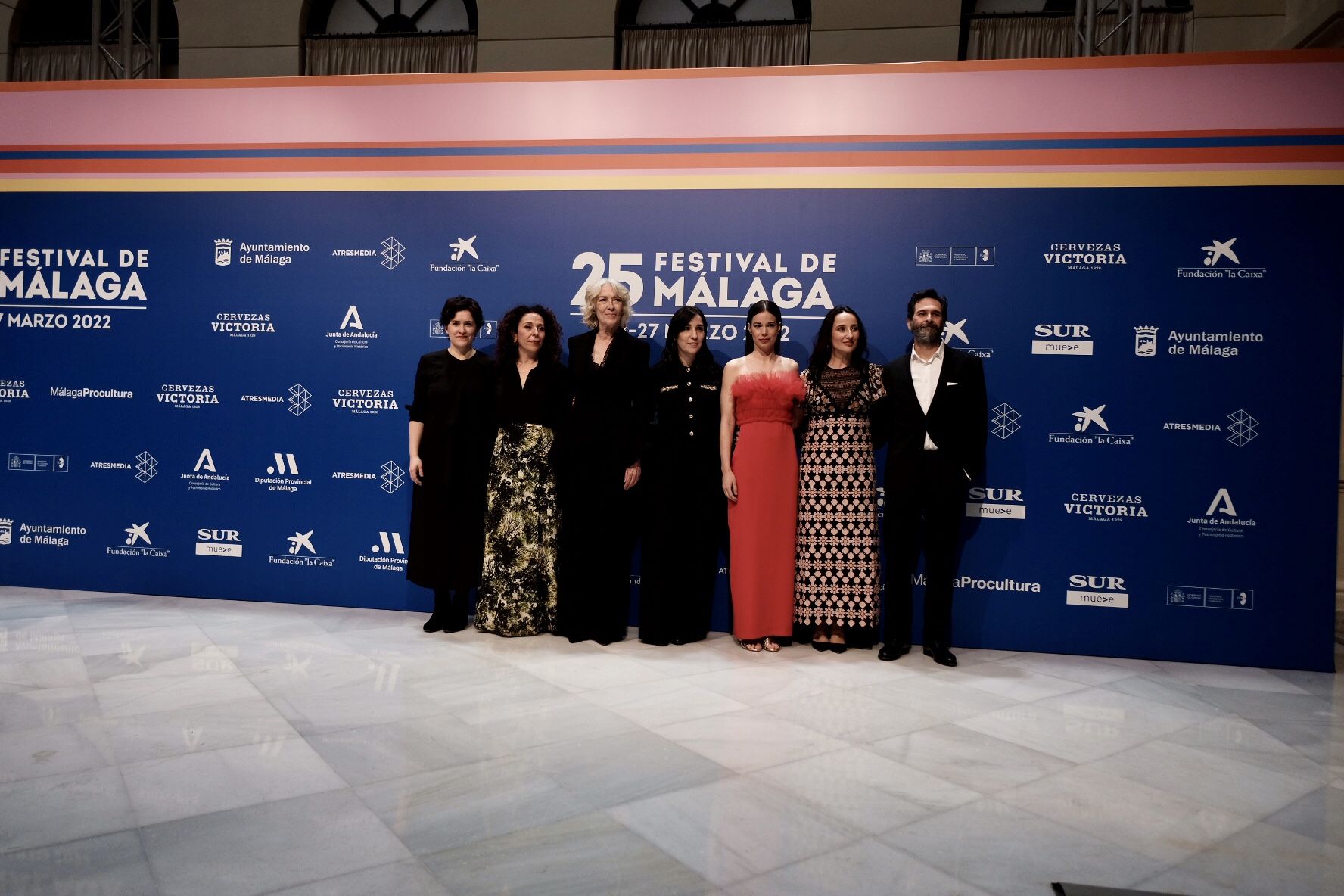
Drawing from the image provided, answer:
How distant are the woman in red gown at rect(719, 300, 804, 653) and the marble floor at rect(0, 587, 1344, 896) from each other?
25cm

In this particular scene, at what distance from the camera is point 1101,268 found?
14.5ft

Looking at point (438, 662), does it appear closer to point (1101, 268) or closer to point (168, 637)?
point (168, 637)

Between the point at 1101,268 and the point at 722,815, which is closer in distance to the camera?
the point at 722,815

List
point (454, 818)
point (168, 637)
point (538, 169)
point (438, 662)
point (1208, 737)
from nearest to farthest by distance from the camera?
point (454, 818) < point (1208, 737) < point (438, 662) < point (168, 637) < point (538, 169)

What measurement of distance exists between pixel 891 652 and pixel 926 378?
130cm

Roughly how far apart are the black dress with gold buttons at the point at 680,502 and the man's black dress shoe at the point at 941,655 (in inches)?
43.7

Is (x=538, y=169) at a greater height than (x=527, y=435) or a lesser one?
greater

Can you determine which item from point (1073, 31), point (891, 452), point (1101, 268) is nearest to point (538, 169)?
point (891, 452)

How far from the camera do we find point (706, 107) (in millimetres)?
4711

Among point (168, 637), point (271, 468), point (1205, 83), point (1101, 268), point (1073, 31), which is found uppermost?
point (1073, 31)

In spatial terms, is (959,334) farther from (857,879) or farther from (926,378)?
→ (857,879)

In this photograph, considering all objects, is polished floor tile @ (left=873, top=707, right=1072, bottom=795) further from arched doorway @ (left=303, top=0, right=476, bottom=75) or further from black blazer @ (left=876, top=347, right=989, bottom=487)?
arched doorway @ (left=303, top=0, right=476, bottom=75)

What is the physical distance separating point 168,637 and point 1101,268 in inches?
191

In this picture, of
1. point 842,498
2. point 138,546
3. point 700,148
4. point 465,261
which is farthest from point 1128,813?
point 138,546
